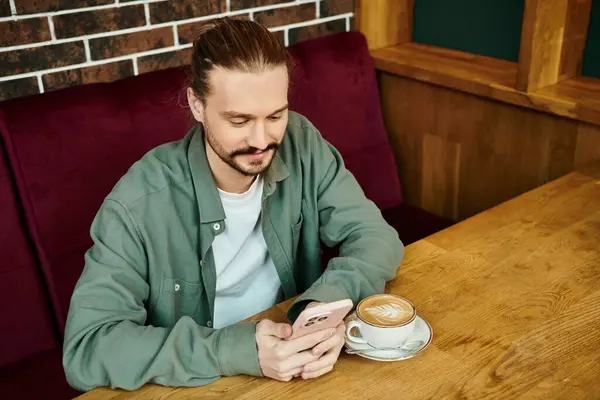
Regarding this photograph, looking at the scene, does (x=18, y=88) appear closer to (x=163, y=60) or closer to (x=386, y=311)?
(x=163, y=60)

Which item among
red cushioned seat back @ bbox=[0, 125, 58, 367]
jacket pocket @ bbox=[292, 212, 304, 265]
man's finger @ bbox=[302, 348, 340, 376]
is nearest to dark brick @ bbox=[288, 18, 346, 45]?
jacket pocket @ bbox=[292, 212, 304, 265]

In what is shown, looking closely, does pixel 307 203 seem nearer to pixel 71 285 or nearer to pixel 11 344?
pixel 71 285

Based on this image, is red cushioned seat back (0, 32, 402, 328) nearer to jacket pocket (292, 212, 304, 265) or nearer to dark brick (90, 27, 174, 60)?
dark brick (90, 27, 174, 60)

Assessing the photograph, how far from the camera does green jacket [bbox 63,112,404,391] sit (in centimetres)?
113

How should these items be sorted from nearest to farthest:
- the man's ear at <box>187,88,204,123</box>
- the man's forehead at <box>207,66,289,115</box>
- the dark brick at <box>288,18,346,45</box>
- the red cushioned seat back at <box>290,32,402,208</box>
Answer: the man's forehead at <box>207,66,289,115</box>, the man's ear at <box>187,88,204,123</box>, the red cushioned seat back at <box>290,32,402,208</box>, the dark brick at <box>288,18,346,45</box>

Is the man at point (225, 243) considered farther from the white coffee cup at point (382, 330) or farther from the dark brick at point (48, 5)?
the dark brick at point (48, 5)

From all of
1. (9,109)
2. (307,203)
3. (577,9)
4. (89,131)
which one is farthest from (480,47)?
(9,109)

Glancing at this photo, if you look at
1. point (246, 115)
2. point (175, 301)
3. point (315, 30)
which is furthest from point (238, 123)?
point (315, 30)

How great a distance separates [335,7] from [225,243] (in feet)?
4.46

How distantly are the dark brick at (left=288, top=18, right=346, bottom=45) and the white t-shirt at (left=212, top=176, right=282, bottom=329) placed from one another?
1.08 meters

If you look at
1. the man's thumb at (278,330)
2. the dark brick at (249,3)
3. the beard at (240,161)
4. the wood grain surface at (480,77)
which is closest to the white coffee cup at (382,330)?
the man's thumb at (278,330)

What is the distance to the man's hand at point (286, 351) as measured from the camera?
1.10m

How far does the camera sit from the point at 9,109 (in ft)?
5.73

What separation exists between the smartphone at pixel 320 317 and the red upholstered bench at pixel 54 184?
0.77 metres
